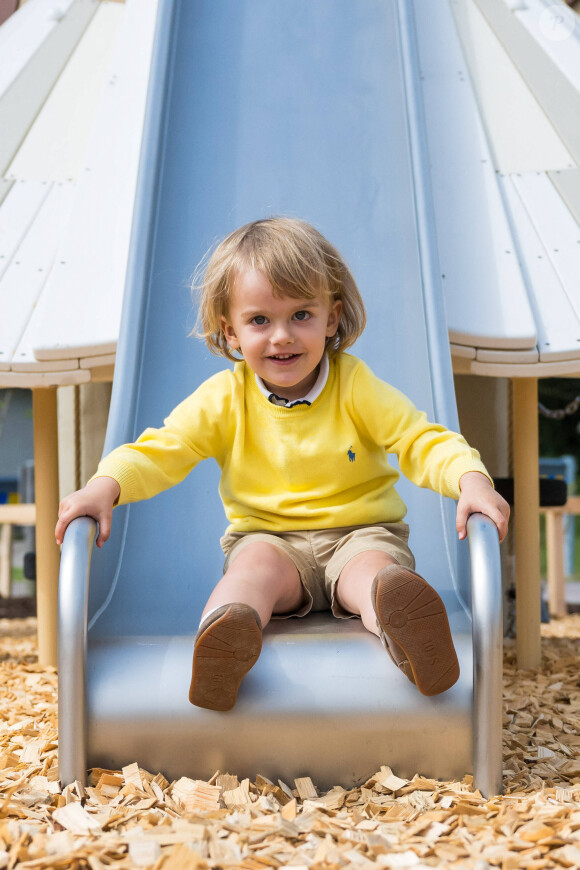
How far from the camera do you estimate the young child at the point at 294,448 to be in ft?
5.38

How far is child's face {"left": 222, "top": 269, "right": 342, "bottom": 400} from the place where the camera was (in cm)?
173

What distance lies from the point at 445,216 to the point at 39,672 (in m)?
1.97

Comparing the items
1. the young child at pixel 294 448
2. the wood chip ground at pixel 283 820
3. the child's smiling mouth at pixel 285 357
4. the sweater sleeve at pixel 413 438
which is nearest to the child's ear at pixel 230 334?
the young child at pixel 294 448

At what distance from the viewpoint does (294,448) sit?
1.84m

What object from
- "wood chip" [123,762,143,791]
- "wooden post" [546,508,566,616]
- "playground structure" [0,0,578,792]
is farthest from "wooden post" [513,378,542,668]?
"wooden post" [546,508,566,616]

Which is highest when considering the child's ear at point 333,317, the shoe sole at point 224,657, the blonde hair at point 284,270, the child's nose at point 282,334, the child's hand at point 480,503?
the blonde hair at point 284,270

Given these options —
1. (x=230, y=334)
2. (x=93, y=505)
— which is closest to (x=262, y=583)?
(x=93, y=505)

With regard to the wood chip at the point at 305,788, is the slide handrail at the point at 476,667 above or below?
above

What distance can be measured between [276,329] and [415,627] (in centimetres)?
63

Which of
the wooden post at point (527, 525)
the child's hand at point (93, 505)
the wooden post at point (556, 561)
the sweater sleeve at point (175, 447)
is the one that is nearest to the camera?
the child's hand at point (93, 505)

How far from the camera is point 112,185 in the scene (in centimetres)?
322

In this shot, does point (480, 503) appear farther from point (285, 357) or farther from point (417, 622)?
point (285, 357)

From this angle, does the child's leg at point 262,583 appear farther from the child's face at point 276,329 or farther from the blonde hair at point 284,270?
the blonde hair at point 284,270

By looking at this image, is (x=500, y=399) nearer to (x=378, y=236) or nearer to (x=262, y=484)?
(x=378, y=236)
